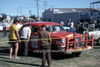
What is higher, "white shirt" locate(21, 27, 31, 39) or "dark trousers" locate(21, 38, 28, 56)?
"white shirt" locate(21, 27, 31, 39)

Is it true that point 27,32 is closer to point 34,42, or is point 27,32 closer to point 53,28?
point 34,42

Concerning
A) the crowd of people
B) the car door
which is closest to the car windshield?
the car door

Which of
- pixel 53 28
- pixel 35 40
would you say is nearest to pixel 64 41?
pixel 53 28

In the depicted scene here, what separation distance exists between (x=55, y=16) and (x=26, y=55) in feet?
156

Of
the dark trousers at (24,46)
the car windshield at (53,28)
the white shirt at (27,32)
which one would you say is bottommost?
the dark trousers at (24,46)

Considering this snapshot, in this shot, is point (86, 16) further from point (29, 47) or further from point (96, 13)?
point (29, 47)

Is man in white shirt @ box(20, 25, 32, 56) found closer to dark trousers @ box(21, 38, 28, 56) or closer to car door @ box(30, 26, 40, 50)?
dark trousers @ box(21, 38, 28, 56)

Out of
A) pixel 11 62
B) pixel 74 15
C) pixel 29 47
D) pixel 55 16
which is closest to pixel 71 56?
pixel 29 47

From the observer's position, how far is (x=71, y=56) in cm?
895

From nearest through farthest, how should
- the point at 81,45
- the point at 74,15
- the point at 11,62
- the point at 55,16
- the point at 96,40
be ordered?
the point at 11,62
the point at 81,45
the point at 96,40
the point at 74,15
the point at 55,16

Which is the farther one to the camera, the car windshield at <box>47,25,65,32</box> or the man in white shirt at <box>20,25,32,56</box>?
the car windshield at <box>47,25,65,32</box>

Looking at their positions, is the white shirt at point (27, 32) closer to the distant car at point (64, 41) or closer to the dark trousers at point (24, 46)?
the dark trousers at point (24, 46)

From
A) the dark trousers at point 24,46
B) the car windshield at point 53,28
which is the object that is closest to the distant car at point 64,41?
the car windshield at point 53,28

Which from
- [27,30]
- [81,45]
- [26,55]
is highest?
[27,30]
